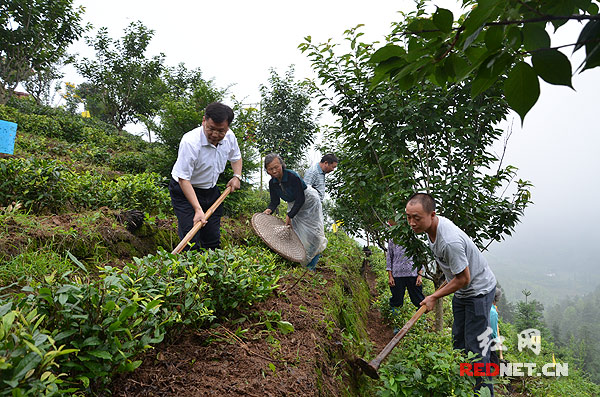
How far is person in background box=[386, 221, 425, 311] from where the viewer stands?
196 inches

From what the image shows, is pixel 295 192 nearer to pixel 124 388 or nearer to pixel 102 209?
pixel 102 209

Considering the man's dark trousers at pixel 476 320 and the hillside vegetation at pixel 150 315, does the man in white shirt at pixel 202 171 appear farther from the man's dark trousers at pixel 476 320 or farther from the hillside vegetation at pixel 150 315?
the man's dark trousers at pixel 476 320

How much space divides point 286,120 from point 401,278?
20.1ft

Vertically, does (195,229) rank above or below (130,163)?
below

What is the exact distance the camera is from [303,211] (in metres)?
5.00

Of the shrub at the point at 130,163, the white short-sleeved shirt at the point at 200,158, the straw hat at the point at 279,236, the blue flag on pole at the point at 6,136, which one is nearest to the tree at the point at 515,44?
the white short-sleeved shirt at the point at 200,158

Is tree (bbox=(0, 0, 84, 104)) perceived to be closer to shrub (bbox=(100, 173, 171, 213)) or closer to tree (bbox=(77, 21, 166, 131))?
tree (bbox=(77, 21, 166, 131))

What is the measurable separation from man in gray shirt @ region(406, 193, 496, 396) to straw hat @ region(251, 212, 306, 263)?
193cm

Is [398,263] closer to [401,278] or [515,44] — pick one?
[401,278]

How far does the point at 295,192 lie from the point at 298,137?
5151mm

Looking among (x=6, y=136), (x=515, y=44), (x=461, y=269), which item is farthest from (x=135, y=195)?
(x=515, y=44)

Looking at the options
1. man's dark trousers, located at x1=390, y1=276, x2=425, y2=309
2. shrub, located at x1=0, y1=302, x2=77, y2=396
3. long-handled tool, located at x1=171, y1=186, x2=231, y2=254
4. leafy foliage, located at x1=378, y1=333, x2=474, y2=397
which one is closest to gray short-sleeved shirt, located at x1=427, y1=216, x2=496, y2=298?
leafy foliage, located at x1=378, y1=333, x2=474, y2=397

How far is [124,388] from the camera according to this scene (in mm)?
1522

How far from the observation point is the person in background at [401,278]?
4980mm
